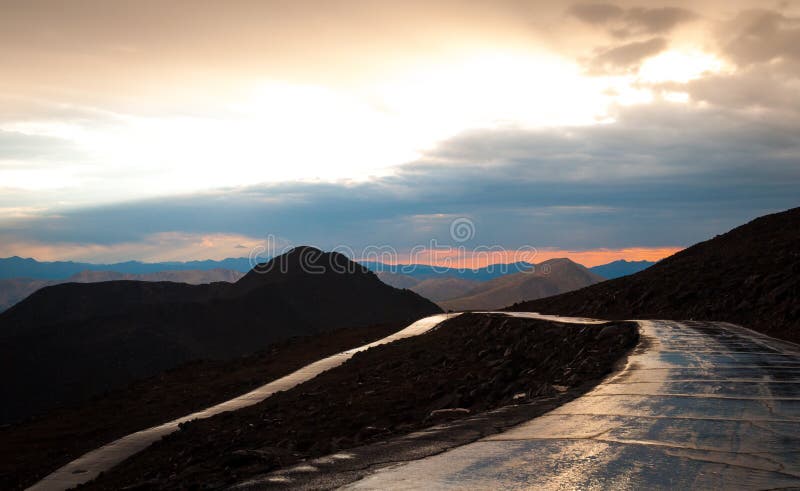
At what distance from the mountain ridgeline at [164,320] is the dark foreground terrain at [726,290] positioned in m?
26.6

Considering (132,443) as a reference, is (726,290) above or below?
above

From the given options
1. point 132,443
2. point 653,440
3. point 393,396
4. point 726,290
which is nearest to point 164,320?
point 132,443

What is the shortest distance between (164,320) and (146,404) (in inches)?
2426

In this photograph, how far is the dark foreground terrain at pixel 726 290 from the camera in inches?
816

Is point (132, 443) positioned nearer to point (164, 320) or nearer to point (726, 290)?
point (726, 290)

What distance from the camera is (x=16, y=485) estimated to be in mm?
17750

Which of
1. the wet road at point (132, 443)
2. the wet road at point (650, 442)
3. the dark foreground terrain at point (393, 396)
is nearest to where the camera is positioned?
the wet road at point (650, 442)

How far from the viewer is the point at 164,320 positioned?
8688 centimetres

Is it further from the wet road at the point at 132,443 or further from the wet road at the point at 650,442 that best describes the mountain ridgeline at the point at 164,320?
the wet road at the point at 650,442

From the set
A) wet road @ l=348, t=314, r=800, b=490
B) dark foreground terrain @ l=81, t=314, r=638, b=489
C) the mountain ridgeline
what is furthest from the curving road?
the mountain ridgeline

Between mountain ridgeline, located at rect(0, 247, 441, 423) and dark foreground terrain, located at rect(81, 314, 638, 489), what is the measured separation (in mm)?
33441

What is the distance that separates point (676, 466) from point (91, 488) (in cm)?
1397

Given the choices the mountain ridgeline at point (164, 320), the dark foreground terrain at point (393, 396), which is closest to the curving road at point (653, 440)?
the dark foreground terrain at point (393, 396)

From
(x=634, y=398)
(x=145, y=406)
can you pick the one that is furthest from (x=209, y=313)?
(x=634, y=398)
